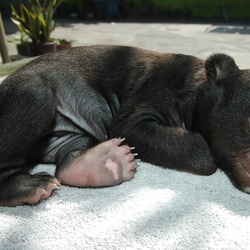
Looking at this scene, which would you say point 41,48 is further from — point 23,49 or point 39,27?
point 23,49

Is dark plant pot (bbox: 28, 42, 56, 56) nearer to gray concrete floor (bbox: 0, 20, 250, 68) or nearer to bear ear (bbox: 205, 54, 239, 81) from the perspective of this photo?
gray concrete floor (bbox: 0, 20, 250, 68)

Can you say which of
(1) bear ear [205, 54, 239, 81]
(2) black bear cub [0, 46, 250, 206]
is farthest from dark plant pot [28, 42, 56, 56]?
(1) bear ear [205, 54, 239, 81]

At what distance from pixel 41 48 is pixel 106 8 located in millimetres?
7666

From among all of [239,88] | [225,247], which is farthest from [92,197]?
[239,88]

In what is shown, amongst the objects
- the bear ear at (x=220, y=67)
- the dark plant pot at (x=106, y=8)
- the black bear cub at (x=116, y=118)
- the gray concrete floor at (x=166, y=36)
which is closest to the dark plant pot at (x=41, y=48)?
the gray concrete floor at (x=166, y=36)

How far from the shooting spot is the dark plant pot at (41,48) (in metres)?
7.53

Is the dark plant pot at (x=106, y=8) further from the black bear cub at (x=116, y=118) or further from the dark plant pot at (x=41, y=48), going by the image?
the black bear cub at (x=116, y=118)

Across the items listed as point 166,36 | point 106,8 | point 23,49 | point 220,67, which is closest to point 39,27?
point 23,49

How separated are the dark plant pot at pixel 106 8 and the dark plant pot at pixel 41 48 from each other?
7427mm

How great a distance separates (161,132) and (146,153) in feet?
0.58

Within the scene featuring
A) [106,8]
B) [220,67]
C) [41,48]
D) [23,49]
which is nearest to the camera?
[220,67]

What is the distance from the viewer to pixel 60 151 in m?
3.15

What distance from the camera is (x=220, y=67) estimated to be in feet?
10.3

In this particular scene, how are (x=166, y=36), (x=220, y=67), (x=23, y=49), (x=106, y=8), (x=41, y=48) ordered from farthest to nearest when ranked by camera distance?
(x=106, y=8), (x=166, y=36), (x=23, y=49), (x=41, y=48), (x=220, y=67)
